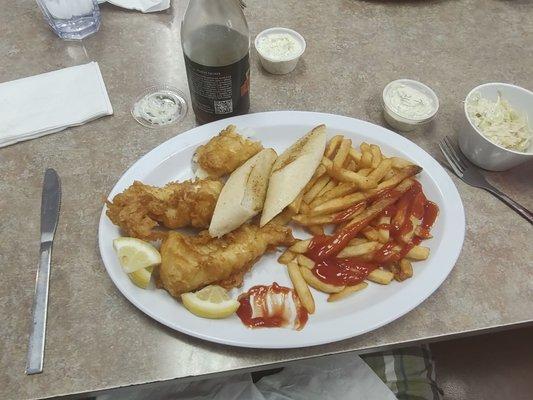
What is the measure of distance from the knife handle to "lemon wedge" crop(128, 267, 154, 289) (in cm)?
25

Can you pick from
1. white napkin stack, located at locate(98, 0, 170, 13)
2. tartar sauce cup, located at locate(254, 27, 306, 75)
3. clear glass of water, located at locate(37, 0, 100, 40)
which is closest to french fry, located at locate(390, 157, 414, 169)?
tartar sauce cup, located at locate(254, 27, 306, 75)

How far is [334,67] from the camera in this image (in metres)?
1.75

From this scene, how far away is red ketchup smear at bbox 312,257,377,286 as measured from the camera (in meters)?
1.22

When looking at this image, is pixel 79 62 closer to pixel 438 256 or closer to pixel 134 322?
pixel 134 322

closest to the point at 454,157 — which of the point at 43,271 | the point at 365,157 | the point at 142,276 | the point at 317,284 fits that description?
the point at 365,157

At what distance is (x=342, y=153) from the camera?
1.37 metres

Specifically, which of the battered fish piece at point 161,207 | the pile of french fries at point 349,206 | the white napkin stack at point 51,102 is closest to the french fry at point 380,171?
the pile of french fries at point 349,206

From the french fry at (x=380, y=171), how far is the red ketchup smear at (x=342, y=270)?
0.24 metres

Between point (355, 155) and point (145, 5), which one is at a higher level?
point (145, 5)

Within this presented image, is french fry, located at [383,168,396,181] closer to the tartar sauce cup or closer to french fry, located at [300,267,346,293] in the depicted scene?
french fry, located at [300,267,346,293]

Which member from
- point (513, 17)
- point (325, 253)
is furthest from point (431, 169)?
point (513, 17)

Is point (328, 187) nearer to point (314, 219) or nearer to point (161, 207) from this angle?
point (314, 219)

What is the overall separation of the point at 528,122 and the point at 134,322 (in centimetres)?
130

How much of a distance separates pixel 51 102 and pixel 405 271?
1.25m
